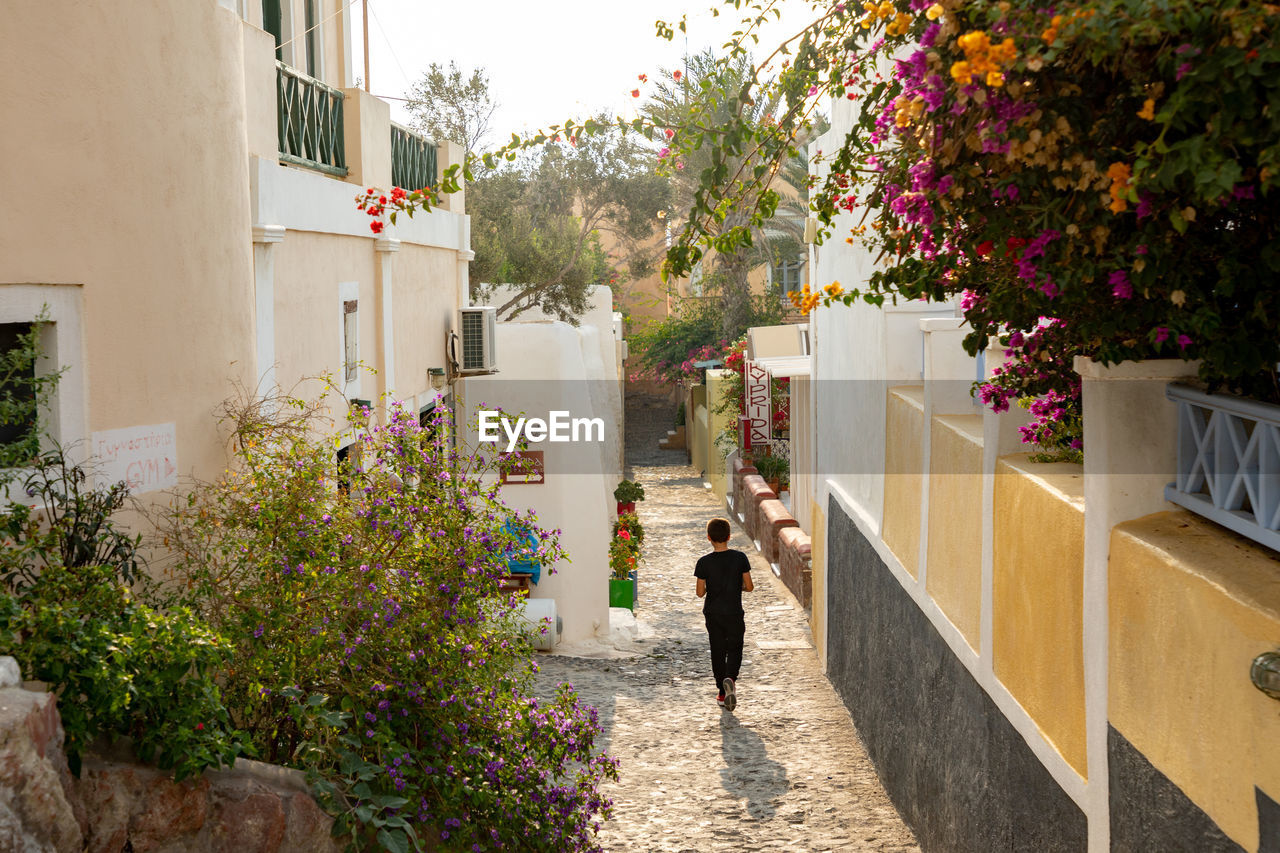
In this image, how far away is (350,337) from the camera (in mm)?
9391

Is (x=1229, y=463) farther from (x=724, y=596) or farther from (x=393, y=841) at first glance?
(x=724, y=596)

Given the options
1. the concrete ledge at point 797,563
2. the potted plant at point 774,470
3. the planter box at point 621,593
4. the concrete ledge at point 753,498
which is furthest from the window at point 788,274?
the planter box at point 621,593

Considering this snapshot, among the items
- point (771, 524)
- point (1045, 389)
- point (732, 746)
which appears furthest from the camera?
point (771, 524)

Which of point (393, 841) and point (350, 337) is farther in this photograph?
point (350, 337)

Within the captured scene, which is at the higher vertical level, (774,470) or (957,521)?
(957,521)

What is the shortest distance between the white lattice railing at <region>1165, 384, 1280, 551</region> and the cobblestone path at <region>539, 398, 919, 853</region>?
419 centimetres

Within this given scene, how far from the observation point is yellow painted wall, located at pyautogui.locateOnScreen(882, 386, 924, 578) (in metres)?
7.92

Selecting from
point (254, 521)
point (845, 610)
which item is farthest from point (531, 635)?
point (845, 610)

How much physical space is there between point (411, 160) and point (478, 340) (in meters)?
2.12

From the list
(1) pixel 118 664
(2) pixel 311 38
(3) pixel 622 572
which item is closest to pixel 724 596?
(3) pixel 622 572

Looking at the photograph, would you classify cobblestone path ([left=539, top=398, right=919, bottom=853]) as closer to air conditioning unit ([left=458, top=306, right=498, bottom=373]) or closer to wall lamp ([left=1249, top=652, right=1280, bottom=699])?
air conditioning unit ([left=458, top=306, right=498, bottom=373])

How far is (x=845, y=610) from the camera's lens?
A: 1043cm

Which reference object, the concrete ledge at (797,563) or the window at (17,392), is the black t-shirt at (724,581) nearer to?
the concrete ledge at (797,563)

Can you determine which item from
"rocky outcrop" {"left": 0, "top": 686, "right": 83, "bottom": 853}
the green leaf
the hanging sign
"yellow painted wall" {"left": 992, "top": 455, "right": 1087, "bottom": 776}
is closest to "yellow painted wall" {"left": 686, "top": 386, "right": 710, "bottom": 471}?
the hanging sign
